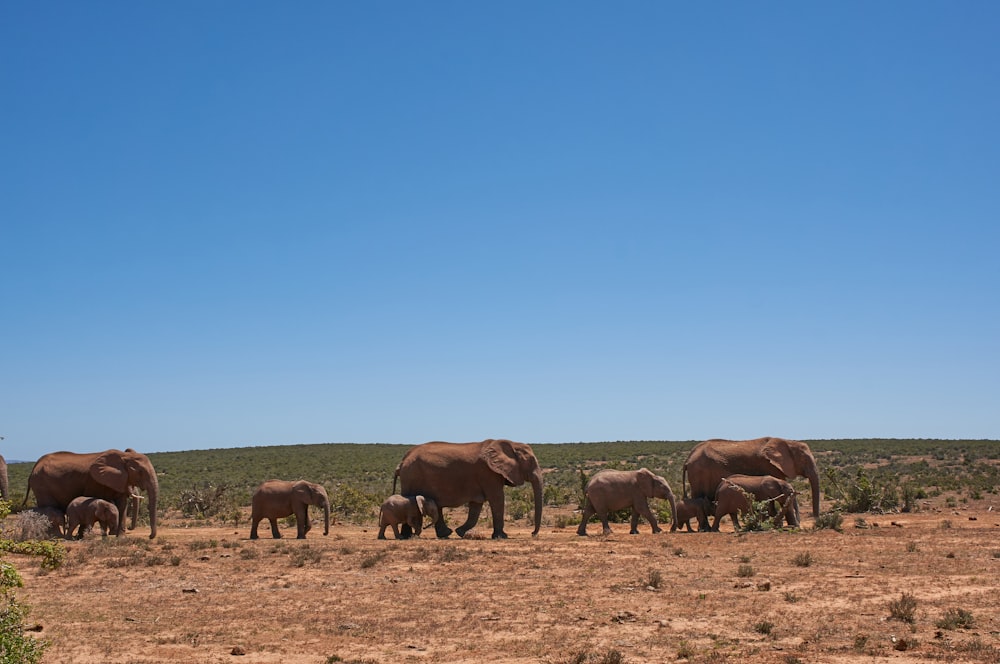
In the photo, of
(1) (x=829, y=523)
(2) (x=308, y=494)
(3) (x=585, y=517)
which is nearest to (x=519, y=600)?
(3) (x=585, y=517)

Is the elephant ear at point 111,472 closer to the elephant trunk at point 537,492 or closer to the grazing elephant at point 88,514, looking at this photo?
the grazing elephant at point 88,514

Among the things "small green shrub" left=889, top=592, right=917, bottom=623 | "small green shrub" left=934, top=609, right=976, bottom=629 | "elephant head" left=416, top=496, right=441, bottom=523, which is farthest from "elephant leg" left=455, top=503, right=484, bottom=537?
"small green shrub" left=934, top=609, right=976, bottom=629

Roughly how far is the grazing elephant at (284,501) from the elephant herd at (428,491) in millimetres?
27

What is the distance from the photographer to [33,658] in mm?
7805

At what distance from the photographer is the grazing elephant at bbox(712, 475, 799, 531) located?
2497 cm

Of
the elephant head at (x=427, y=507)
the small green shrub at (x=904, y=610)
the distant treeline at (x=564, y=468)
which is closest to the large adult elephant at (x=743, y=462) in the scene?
the distant treeline at (x=564, y=468)

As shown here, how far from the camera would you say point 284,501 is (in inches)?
963

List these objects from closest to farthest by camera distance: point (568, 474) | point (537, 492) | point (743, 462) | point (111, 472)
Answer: point (111, 472), point (537, 492), point (743, 462), point (568, 474)

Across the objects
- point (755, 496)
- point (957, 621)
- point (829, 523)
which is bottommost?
point (829, 523)

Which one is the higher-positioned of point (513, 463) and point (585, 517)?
point (513, 463)

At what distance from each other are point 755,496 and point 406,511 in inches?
380

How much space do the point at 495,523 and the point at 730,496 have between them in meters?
6.56

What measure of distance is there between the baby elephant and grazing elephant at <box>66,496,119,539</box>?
7.19 m

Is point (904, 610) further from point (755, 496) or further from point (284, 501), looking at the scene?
point (284, 501)
